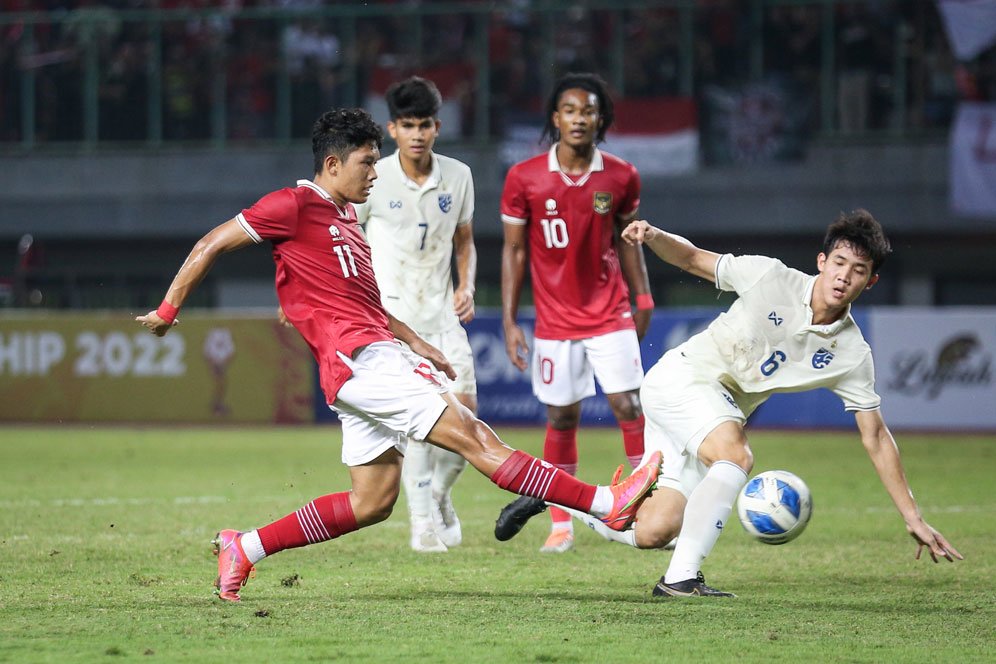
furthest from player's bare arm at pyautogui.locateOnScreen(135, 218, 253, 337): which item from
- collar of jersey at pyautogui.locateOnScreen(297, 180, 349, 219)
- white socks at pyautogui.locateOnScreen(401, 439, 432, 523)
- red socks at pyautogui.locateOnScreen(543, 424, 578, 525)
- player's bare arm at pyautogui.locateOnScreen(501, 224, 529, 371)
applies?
red socks at pyautogui.locateOnScreen(543, 424, 578, 525)

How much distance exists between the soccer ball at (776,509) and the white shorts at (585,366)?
1.88 metres

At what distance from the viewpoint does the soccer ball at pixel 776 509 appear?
19.1 feet

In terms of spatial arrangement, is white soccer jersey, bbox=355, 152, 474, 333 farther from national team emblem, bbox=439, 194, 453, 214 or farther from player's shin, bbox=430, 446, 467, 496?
player's shin, bbox=430, 446, 467, 496

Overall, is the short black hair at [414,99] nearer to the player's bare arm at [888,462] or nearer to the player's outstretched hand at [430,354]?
the player's outstretched hand at [430,354]

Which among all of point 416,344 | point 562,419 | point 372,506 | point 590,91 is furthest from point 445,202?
point 372,506

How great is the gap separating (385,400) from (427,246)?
8.31 feet

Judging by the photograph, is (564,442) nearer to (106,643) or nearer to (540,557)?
(540,557)

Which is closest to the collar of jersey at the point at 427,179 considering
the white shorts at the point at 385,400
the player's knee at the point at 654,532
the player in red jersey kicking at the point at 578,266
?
the player in red jersey kicking at the point at 578,266

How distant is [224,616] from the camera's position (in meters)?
5.36

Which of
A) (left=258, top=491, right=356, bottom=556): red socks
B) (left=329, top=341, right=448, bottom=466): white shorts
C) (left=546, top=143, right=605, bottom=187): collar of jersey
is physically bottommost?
(left=258, top=491, right=356, bottom=556): red socks

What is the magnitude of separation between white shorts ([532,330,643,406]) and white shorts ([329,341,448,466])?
2191mm

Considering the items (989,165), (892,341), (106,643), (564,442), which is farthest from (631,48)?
(106,643)

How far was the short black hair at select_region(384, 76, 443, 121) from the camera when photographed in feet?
24.7

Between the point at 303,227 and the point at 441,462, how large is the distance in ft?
8.20
